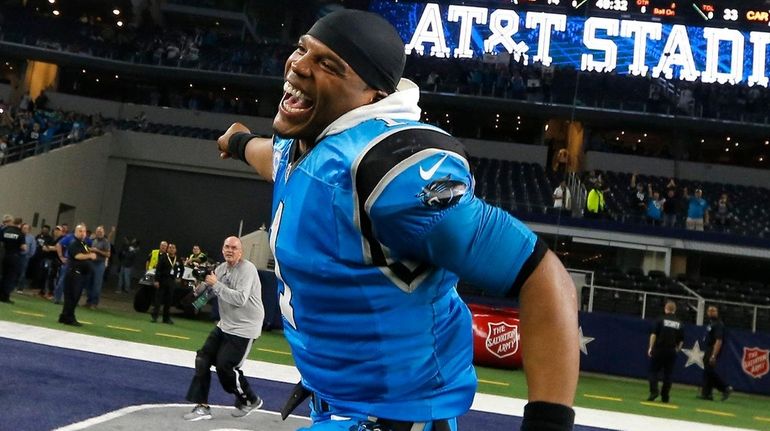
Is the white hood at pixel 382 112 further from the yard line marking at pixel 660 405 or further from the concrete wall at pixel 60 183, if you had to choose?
the concrete wall at pixel 60 183

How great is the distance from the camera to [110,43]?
3541cm

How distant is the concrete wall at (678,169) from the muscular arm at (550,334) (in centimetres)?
3194

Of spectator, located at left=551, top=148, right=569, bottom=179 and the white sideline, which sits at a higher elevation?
spectator, located at left=551, top=148, right=569, bottom=179

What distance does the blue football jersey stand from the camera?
5.48ft

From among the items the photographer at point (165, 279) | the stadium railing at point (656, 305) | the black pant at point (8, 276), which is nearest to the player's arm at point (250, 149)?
the photographer at point (165, 279)

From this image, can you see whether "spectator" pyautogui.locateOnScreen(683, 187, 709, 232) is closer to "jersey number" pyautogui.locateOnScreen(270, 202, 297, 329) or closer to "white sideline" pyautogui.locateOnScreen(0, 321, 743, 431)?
"white sideline" pyautogui.locateOnScreen(0, 321, 743, 431)

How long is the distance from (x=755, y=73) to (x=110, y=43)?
87.8 feet

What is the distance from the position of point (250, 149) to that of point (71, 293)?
11.6m

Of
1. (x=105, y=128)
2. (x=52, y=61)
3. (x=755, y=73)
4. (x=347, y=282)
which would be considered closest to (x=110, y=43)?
(x=52, y=61)

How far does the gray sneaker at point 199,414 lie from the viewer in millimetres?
7332

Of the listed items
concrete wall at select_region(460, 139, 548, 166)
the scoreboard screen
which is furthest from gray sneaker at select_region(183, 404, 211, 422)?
the scoreboard screen

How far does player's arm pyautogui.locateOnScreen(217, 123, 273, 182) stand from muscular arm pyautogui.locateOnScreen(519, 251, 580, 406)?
1402mm

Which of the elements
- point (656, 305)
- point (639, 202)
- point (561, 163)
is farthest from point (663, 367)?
point (561, 163)

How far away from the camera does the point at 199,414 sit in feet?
24.5
